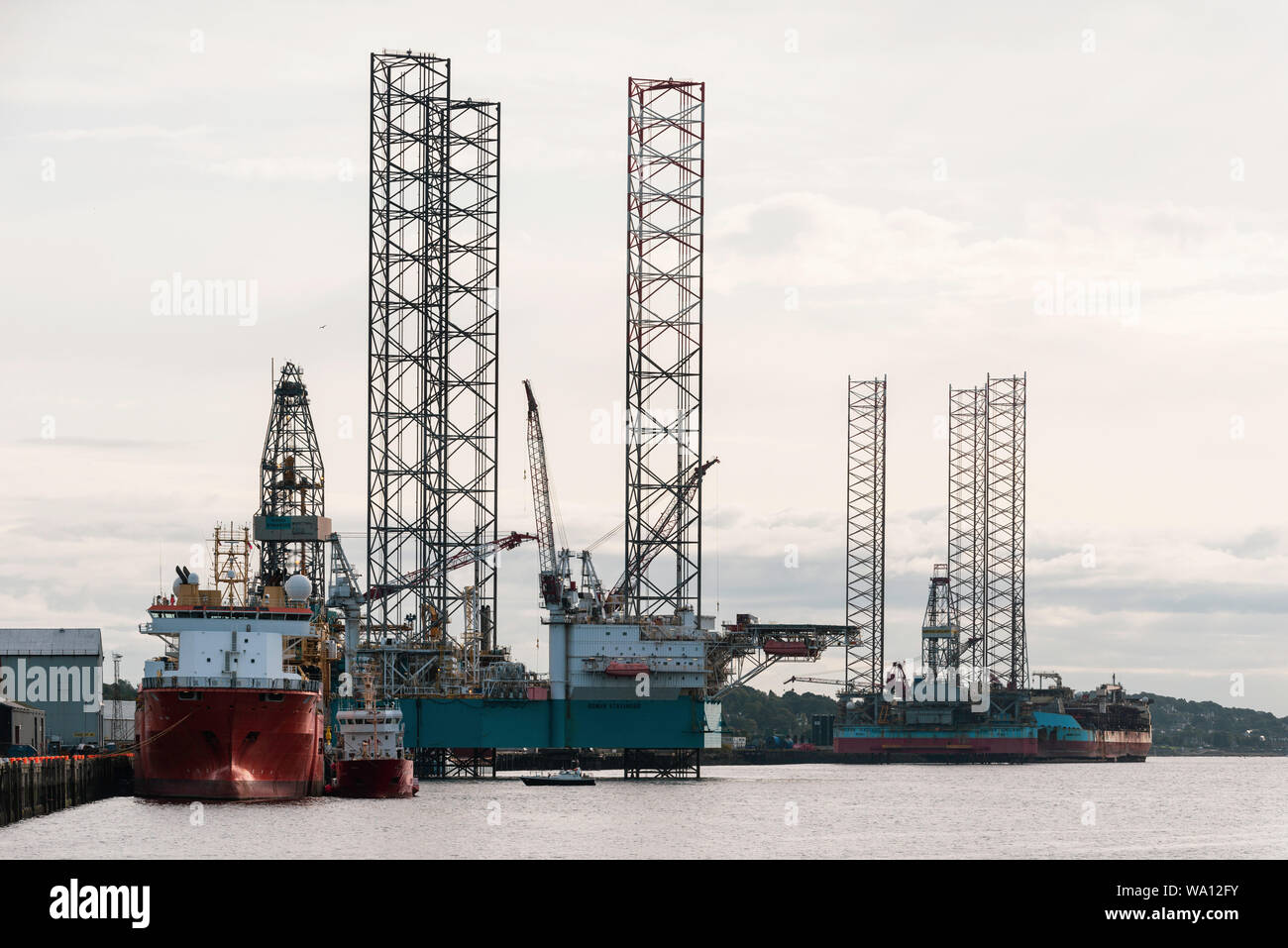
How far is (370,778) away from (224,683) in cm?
797

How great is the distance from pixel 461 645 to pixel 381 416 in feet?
43.2

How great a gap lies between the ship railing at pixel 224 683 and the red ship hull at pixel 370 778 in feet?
13.2

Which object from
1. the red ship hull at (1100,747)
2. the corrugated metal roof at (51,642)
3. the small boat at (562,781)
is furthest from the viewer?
the red ship hull at (1100,747)

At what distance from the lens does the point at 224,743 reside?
60.5 meters

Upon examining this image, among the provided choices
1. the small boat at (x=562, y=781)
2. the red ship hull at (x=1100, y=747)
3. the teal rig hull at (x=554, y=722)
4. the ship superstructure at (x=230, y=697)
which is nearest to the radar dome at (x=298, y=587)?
the ship superstructure at (x=230, y=697)

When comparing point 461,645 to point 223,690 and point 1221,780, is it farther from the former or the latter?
point 1221,780

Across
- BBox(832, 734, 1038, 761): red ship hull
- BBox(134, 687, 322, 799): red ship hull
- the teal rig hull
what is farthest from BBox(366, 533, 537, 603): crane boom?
BBox(832, 734, 1038, 761): red ship hull

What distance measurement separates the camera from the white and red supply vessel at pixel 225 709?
60531 mm

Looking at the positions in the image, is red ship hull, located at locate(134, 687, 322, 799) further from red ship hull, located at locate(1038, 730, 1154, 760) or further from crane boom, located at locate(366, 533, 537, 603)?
red ship hull, located at locate(1038, 730, 1154, 760)

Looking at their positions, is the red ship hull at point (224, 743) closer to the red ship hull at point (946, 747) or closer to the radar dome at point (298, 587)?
the radar dome at point (298, 587)

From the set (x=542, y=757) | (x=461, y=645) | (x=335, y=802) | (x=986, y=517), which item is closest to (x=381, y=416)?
(x=461, y=645)

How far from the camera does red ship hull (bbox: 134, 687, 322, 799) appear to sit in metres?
60.3

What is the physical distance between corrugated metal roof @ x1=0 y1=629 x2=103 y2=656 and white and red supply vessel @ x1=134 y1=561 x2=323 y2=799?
3387cm

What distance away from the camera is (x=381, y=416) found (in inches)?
3565
